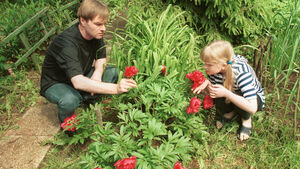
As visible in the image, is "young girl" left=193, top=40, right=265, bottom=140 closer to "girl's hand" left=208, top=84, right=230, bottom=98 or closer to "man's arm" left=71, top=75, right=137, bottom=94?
"girl's hand" left=208, top=84, right=230, bottom=98

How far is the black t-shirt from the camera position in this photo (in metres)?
1.95

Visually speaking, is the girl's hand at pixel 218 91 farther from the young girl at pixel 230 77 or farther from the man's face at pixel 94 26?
the man's face at pixel 94 26

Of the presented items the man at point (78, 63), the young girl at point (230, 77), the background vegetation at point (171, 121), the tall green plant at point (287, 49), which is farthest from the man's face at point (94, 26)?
the tall green plant at point (287, 49)

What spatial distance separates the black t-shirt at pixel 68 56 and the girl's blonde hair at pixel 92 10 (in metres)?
0.28

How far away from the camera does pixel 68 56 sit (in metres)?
1.95

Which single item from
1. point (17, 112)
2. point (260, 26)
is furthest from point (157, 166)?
point (260, 26)

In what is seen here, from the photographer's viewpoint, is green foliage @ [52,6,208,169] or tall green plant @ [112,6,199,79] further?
tall green plant @ [112,6,199,79]

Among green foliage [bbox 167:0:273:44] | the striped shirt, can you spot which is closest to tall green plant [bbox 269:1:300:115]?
the striped shirt

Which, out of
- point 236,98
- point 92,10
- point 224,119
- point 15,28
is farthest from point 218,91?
point 15,28

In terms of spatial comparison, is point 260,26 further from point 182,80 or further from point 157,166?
point 157,166

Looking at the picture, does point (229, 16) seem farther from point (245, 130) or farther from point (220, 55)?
point (245, 130)

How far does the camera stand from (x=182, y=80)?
2.14 m

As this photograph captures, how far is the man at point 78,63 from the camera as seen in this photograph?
6.25 ft

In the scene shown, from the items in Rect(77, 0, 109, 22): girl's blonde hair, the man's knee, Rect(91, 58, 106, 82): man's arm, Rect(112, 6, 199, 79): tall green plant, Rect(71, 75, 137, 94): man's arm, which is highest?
Rect(77, 0, 109, 22): girl's blonde hair
